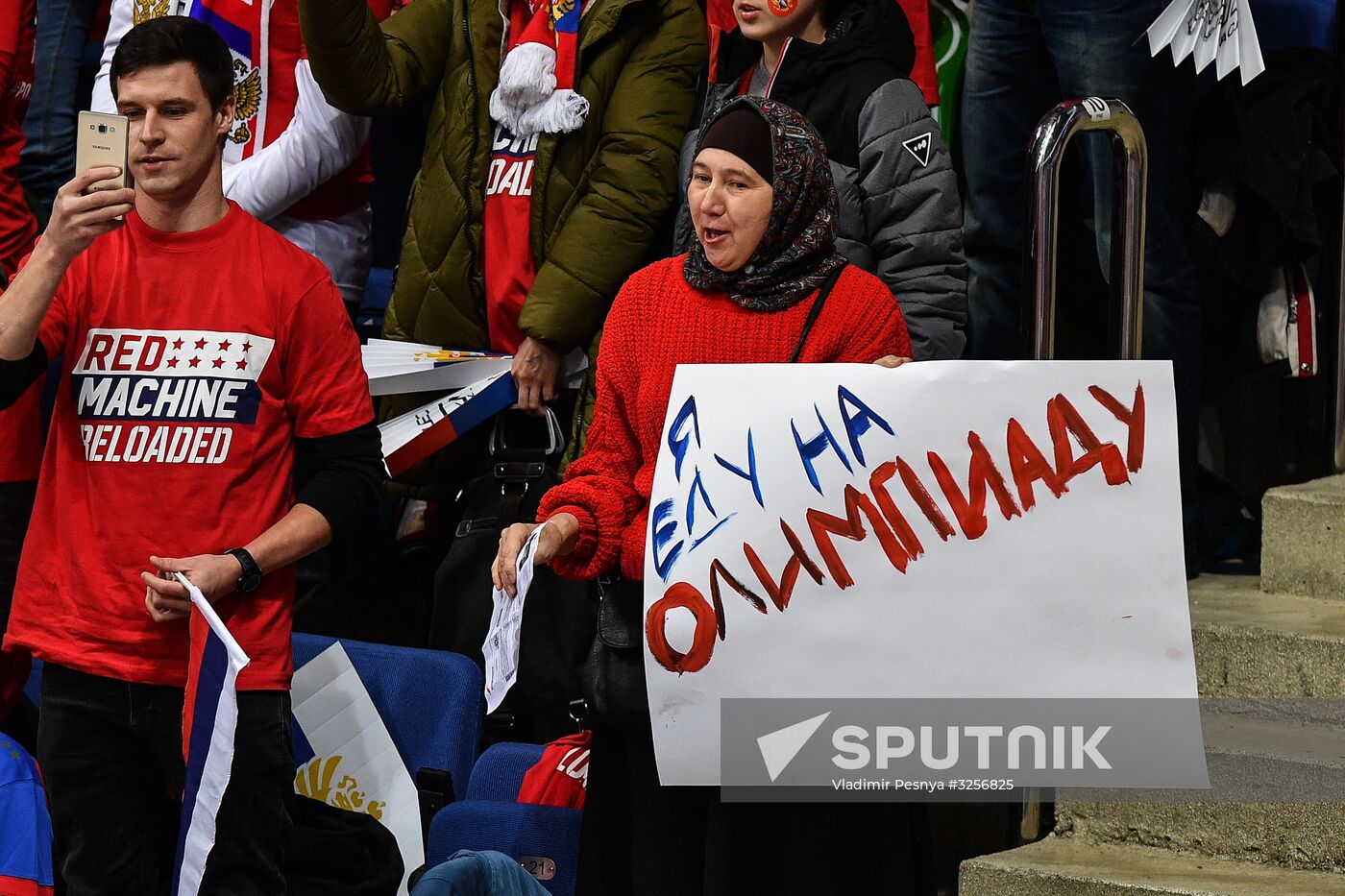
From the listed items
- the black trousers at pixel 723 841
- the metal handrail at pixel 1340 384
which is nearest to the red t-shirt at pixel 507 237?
the black trousers at pixel 723 841

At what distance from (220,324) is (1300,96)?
2404mm

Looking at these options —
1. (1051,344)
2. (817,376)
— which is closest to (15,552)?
(817,376)

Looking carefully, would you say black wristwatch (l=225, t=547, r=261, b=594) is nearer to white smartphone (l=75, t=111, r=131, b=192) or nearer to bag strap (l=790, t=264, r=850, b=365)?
white smartphone (l=75, t=111, r=131, b=192)

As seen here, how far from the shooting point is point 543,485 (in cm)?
408

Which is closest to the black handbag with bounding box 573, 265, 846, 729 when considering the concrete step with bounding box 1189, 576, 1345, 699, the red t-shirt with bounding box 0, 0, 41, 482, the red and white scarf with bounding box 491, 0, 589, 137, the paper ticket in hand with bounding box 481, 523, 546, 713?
the paper ticket in hand with bounding box 481, 523, 546, 713

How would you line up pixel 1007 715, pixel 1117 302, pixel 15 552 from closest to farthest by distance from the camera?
1. pixel 1007 715
2. pixel 1117 302
3. pixel 15 552

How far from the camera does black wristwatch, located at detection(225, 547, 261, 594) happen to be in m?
3.12

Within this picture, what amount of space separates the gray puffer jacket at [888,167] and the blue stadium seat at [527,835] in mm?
1110

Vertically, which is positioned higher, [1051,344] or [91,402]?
[1051,344]

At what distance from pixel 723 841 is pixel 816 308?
857 mm

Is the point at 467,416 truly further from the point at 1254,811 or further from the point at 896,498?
the point at 1254,811

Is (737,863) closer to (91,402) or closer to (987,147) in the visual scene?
(91,402)

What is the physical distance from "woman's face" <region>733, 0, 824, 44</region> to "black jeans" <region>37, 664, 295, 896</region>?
1660 mm

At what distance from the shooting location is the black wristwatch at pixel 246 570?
312 cm
